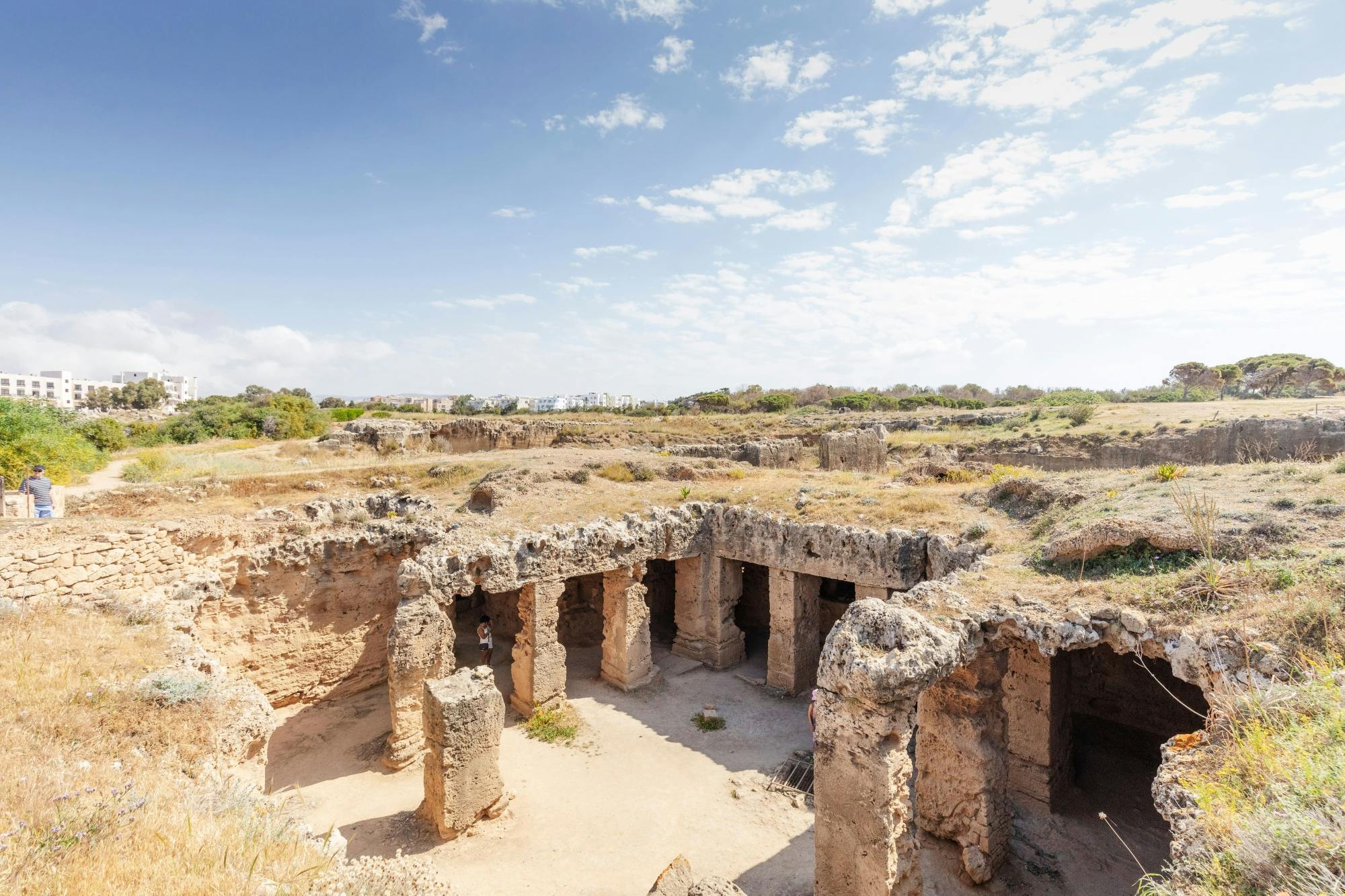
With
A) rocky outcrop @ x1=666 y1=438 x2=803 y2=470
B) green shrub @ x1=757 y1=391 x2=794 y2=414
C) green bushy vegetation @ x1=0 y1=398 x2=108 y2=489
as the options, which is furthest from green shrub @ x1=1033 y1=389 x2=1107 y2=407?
green bushy vegetation @ x1=0 y1=398 x2=108 y2=489

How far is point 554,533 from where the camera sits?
12.6 meters

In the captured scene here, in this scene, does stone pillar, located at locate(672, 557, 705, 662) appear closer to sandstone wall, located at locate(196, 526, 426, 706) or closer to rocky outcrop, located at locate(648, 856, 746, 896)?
sandstone wall, located at locate(196, 526, 426, 706)

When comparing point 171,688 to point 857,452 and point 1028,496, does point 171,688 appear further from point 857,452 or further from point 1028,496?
point 857,452

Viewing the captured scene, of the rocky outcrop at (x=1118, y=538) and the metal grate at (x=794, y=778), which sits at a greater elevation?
the rocky outcrop at (x=1118, y=538)

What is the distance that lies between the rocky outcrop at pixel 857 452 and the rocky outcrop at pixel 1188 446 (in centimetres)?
753

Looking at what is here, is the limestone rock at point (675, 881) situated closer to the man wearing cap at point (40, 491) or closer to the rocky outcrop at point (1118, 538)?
the rocky outcrop at point (1118, 538)

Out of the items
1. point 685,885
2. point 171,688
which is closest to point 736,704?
point 685,885

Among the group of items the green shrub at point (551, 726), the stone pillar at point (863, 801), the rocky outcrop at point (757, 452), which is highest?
the rocky outcrop at point (757, 452)

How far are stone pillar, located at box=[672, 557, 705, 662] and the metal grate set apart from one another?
174 inches

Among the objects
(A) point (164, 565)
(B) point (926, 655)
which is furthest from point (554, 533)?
(B) point (926, 655)

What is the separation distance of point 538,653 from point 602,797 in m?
3.13

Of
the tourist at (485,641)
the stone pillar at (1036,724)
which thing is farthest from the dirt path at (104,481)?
the stone pillar at (1036,724)

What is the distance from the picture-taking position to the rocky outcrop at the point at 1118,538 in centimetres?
810

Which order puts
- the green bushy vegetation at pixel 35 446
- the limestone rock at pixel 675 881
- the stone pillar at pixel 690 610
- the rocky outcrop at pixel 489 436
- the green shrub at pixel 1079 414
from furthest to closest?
the rocky outcrop at pixel 489 436
the green shrub at pixel 1079 414
the green bushy vegetation at pixel 35 446
the stone pillar at pixel 690 610
the limestone rock at pixel 675 881
